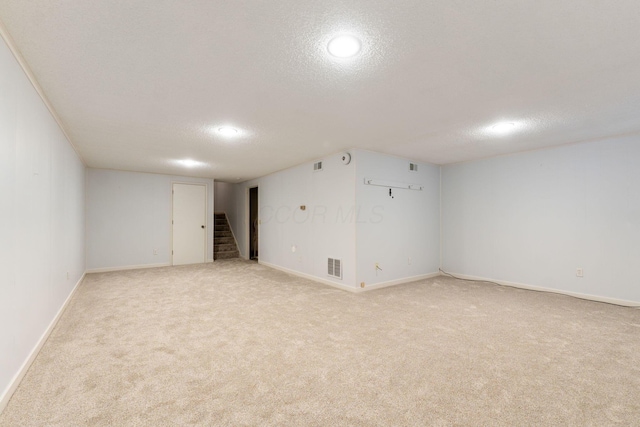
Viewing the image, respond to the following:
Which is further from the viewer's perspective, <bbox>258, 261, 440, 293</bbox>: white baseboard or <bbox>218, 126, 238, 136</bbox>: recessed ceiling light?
<bbox>258, 261, 440, 293</bbox>: white baseboard

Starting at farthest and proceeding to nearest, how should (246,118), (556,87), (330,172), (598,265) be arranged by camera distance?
(330,172), (598,265), (246,118), (556,87)

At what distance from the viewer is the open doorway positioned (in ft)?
26.8

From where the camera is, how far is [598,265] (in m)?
3.89

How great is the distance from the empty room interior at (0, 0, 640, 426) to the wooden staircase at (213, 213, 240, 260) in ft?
8.32

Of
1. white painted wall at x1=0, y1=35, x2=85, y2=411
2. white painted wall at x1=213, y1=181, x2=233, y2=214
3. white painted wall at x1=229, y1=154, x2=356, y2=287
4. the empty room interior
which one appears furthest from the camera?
white painted wall at x1=213, y1=181, x2=233, y2=214

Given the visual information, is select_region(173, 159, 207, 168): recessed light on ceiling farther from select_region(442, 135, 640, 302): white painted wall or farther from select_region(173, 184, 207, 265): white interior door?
select_region(442, 135, 640, 302): white painted wall

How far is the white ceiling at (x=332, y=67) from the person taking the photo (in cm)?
151

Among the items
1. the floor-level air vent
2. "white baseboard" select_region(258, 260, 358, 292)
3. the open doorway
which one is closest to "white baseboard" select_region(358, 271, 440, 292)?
"white baseboard" select_region(258, 260, 358, 292)

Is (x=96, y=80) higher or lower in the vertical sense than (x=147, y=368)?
higher

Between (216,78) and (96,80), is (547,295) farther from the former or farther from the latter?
(96,80)

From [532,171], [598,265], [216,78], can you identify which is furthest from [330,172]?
[598,265]

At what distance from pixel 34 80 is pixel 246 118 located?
170 cm

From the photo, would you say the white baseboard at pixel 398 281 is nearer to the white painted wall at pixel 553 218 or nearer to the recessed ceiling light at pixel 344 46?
the white painted wall at pixel 553 218

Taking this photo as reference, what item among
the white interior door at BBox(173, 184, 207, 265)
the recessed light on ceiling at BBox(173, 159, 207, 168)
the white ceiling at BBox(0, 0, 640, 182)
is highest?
the white ceiling at BBox(0, 0, 640, 182)
